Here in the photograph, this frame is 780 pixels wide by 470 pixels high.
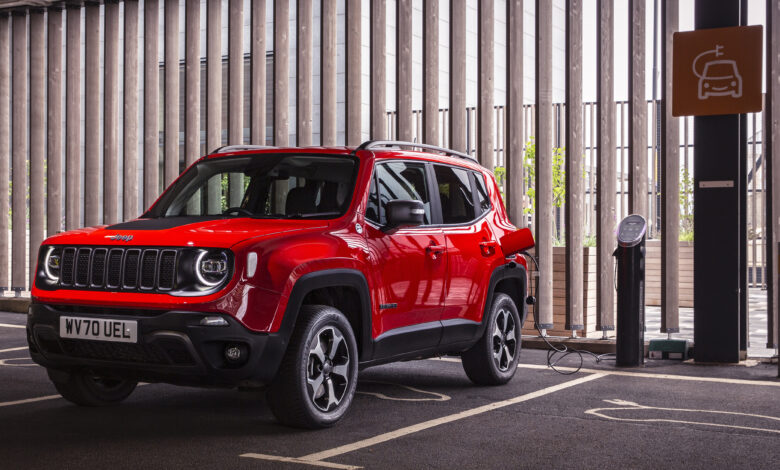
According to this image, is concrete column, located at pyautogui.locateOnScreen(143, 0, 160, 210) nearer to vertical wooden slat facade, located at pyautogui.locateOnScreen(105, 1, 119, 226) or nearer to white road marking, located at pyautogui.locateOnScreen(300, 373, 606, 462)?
vertical wooden slat facade, located at pyautogui.locateOnScreen(105, 1, 119, 226)

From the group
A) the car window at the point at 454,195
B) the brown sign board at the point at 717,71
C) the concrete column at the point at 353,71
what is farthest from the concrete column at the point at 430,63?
the car window at the point at 454,195

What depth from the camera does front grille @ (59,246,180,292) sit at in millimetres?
5129

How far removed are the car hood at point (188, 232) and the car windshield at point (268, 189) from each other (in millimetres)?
240

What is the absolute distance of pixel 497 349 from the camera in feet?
24.0

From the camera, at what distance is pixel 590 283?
12078mm

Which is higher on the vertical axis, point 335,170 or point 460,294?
point 335,170

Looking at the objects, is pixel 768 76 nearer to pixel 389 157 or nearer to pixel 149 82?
pixel 389 157

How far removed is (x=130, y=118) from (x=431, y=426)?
847cm

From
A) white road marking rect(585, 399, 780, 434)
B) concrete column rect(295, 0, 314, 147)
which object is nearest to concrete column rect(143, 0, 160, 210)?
concrete column rect(295, 0, 314, 147)

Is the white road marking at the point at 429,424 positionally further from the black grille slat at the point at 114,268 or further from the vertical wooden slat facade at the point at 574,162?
the vertical wooden slat facade at the point at 574,162

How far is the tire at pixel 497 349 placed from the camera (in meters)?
7.11

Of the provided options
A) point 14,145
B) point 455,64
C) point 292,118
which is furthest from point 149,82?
point 292,118

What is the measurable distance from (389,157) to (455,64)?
170 inches

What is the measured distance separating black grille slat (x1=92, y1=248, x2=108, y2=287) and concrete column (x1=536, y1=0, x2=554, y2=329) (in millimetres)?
5547
